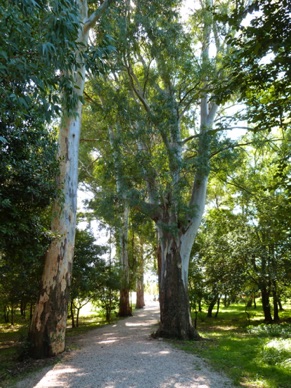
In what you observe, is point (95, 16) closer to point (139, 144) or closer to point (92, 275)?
point (139, 144)

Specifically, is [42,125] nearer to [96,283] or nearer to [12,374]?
[12,374]

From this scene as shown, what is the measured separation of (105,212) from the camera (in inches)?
440

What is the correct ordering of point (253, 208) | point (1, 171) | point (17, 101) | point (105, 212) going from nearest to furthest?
point (17, 101) → point (1, 171) → point (105, 212) → point (253, 208)

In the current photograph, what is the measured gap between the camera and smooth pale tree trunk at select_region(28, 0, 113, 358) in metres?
7.72

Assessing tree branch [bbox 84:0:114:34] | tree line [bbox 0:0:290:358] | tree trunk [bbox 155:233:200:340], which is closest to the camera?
tree line [bbox 0:0:290:358]

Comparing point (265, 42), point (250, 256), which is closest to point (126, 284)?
point (250, 256)

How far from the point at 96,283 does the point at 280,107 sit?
12.6 meters

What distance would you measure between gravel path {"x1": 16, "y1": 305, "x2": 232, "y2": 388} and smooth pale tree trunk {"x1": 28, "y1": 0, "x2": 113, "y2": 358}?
65 cm

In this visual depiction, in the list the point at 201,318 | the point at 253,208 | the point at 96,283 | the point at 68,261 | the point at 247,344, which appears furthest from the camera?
the point at 201,318

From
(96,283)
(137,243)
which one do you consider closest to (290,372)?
(96,283)

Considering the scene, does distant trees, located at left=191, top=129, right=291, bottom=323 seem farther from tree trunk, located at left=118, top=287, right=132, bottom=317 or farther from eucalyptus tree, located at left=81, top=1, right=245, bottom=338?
tree trunk, located at left=118, top=287, right=132, bottom=317

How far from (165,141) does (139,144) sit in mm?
1109

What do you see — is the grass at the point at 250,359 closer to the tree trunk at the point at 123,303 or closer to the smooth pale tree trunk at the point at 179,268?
the smooth pale tree trunk at the point at 179,268

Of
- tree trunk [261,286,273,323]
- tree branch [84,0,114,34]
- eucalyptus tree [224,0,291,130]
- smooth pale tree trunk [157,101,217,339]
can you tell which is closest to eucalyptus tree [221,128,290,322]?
tree trunk [261,286,273,323]
